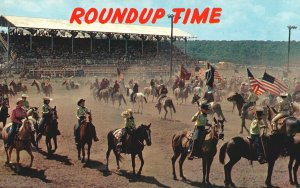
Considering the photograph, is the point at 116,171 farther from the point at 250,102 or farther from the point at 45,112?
the point at 250,102

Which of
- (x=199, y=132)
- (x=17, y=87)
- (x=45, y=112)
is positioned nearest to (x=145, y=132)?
(x=199, y=132)

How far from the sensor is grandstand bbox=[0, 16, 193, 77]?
58812 mm

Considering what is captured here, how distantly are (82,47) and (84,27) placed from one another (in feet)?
15.0

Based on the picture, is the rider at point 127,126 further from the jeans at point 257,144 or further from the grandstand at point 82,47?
the grandstand at point 82,47

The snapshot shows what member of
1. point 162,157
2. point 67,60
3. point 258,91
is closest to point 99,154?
point 162,157

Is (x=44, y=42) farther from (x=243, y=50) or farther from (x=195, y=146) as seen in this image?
(x=243, y=50)

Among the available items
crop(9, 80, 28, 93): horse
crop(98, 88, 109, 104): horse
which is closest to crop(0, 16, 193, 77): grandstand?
crop(9, 80, 28, 93): horse

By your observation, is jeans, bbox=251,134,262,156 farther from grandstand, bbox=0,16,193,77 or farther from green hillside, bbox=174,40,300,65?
green hillside, bbox=174,40,300,65

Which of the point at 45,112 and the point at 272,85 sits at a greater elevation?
the point at 272,85

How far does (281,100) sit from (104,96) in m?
18.6

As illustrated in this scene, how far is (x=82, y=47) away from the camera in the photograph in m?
68.8

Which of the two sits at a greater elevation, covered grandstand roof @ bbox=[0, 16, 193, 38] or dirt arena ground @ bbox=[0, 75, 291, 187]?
covered grandstand roof @ bbox=[0, 16, 193, 38]

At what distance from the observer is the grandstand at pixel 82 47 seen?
58812mm

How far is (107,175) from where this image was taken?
14.2 metres
